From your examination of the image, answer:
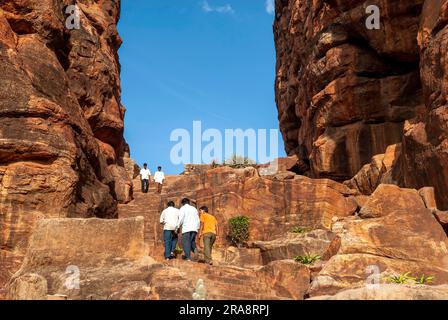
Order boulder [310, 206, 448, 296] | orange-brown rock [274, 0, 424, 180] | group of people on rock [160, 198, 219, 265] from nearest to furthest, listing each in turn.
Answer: boulder [310, 206, 448, 296] → group of people on rock [160, 198, 219, 265] → orange-brown rock [274, 0, 424, 180]

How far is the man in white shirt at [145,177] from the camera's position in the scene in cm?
2694

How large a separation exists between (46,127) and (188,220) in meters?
6.72

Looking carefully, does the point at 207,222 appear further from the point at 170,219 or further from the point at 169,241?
the point at 169,241

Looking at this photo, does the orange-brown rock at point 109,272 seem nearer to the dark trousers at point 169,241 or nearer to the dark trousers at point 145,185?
the dark trousers at point 169,241

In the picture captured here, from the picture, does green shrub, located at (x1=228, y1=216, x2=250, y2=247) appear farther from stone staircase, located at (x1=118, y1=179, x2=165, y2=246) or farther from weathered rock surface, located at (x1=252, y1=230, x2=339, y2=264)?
stone staircase, located at (x1=118, y1=179, x2=165, y2=246)

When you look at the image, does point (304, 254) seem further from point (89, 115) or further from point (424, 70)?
point (89, 115)

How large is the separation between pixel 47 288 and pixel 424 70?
14.2 m

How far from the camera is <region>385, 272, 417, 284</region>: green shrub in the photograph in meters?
11.8

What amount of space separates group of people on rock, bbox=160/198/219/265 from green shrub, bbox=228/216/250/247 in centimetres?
813

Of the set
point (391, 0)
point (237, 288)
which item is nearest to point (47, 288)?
point (237, 288)

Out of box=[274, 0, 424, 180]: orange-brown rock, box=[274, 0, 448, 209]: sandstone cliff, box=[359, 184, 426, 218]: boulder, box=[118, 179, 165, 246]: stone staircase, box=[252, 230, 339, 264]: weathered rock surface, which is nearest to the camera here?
box=[359, 184, 426, 218]: boulder

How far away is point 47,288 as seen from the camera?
9242mm

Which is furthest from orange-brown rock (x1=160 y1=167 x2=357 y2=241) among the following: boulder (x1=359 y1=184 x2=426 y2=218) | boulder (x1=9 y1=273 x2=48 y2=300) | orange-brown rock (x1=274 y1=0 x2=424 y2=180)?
boulder (x1=9 y1=273 x2=48 y2=300)

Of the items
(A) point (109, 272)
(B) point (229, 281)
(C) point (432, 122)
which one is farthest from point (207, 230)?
(C) point (432, 122)
